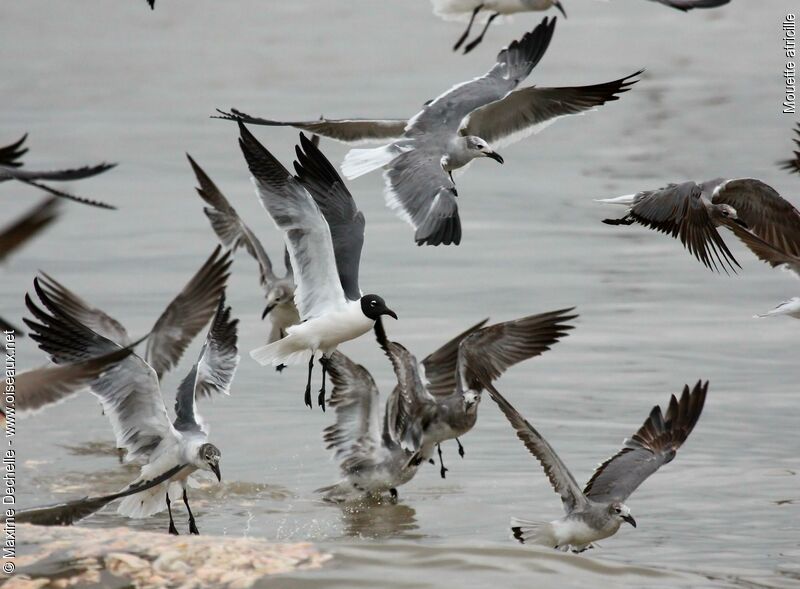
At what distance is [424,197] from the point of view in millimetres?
9312

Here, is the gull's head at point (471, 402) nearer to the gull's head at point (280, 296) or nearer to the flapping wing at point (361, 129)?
the flapping wing at point (361, 129)

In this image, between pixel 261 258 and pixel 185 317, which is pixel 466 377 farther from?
pixel 261 258

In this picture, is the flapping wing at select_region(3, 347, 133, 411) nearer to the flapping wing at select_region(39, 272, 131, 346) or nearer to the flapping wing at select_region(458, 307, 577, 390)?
the flapping wing at select_region(39, 272, 131, 346)

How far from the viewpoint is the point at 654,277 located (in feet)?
45.8

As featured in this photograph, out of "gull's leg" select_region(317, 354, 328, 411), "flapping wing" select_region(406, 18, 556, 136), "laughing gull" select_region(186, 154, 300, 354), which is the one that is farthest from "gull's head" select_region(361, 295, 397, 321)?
"laughing gull" select_region(186, 154, 300, 354)

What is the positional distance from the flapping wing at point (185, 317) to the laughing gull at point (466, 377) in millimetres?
1369

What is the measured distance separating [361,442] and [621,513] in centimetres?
201

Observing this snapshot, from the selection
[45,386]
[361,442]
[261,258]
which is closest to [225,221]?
[261,258]

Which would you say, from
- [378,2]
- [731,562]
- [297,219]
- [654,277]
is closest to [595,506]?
[731,562]

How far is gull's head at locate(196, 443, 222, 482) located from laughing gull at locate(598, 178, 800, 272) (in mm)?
2572

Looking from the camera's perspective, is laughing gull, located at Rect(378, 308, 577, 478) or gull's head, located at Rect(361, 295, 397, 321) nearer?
laughing gull, located at Rect(378, 308, 577, 478)

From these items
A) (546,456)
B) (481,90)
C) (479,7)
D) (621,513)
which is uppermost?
(479,7)

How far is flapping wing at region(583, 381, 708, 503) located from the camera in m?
8.44

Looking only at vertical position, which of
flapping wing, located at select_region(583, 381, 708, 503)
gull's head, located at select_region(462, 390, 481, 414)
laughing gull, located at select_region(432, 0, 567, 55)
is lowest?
flapping wing, located at select_region(583, 381, 708, 503)
